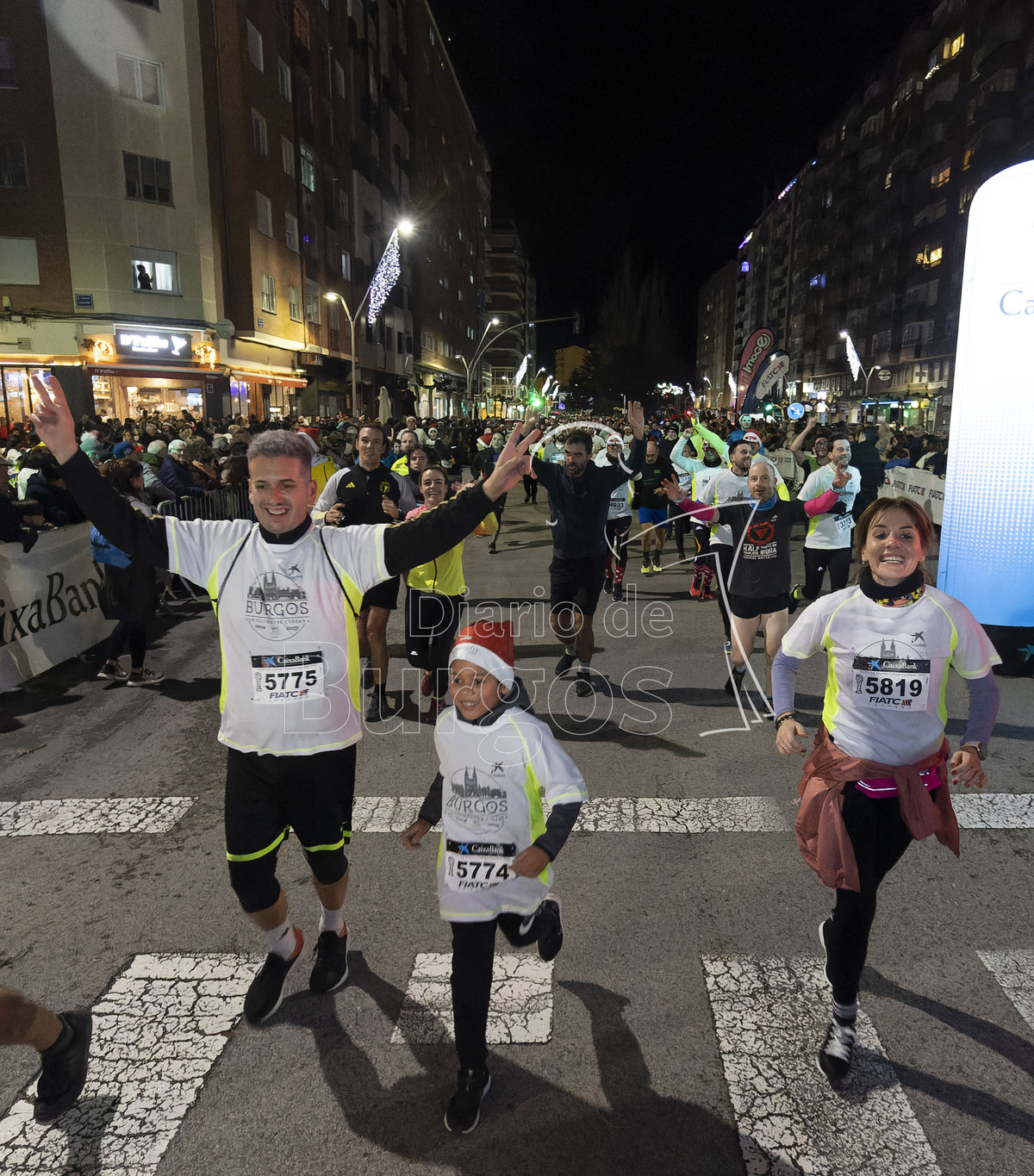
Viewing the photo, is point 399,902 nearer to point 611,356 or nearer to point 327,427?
point 327,427

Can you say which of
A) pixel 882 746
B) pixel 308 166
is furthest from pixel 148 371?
pixel 882 746

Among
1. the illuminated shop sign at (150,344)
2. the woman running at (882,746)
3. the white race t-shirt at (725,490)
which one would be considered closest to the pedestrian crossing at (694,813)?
the woman running at (882,746)

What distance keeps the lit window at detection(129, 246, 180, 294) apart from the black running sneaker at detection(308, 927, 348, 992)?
1204 inches

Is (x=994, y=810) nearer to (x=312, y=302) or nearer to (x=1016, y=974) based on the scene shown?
(x=1016, y=974)

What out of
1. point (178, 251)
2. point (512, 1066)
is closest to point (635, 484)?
point (512, 1066)

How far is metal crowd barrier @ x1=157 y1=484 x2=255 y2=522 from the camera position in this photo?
11.1 meters

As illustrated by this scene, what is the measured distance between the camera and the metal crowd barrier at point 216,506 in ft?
36.5

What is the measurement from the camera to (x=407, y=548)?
10.1 feet

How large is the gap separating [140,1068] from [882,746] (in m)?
2.99

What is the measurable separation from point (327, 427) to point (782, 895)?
23.0m

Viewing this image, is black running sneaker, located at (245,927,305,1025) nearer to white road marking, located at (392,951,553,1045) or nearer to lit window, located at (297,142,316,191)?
white road marking, located at (392,951,553,1045)

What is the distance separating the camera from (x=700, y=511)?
6.99 m

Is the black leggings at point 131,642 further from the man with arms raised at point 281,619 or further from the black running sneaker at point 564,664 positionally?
the man with arms raised at point 281,619

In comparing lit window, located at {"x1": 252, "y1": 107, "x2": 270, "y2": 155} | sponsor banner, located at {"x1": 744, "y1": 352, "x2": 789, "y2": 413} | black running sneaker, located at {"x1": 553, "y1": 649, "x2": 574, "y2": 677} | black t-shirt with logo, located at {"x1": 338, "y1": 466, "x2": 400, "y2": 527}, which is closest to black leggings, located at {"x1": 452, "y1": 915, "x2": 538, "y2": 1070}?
black t-shirt with logo, located at {"x1": 338, "y1": 466, "x2": 400, "y2": 527}
